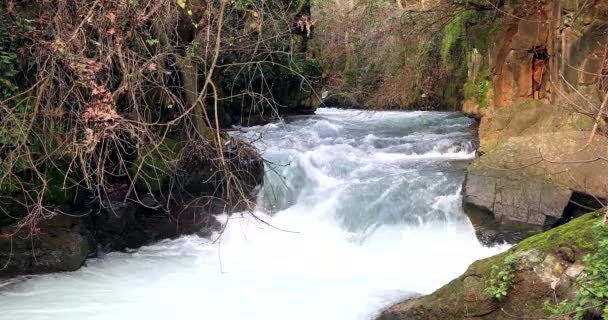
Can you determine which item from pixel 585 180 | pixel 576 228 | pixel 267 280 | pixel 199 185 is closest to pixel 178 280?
pixel 267 280

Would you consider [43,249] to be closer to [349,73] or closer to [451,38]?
→ [451,38]

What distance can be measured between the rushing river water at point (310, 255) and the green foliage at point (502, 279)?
128 cm

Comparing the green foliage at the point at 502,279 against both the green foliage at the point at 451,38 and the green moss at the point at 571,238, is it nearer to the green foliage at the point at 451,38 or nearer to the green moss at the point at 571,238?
the green moss at the point at 571,238

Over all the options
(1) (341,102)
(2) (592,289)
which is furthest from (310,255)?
(1) (341,102)

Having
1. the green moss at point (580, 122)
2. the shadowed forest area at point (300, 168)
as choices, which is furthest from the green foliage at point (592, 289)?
the green moss at point (580, 122)

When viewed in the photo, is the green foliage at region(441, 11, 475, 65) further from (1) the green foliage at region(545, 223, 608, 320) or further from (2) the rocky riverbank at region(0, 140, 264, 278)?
(1) the green foliage at region(545, 223, 608, 320)

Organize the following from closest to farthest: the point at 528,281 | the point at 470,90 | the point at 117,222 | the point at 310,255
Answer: the point at 528,281, the point at 117,222, the point at 310,255, the point at 470,90

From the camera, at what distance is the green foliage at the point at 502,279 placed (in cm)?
416

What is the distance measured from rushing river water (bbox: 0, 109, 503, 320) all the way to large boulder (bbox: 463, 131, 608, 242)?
358mm

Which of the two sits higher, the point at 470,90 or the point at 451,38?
the point at 451,38

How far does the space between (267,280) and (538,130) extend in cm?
530

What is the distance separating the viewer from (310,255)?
7.28 meters

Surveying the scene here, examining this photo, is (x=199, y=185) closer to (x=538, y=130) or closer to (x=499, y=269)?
(x=499, y=269)

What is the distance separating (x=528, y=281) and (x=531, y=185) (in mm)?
3016
